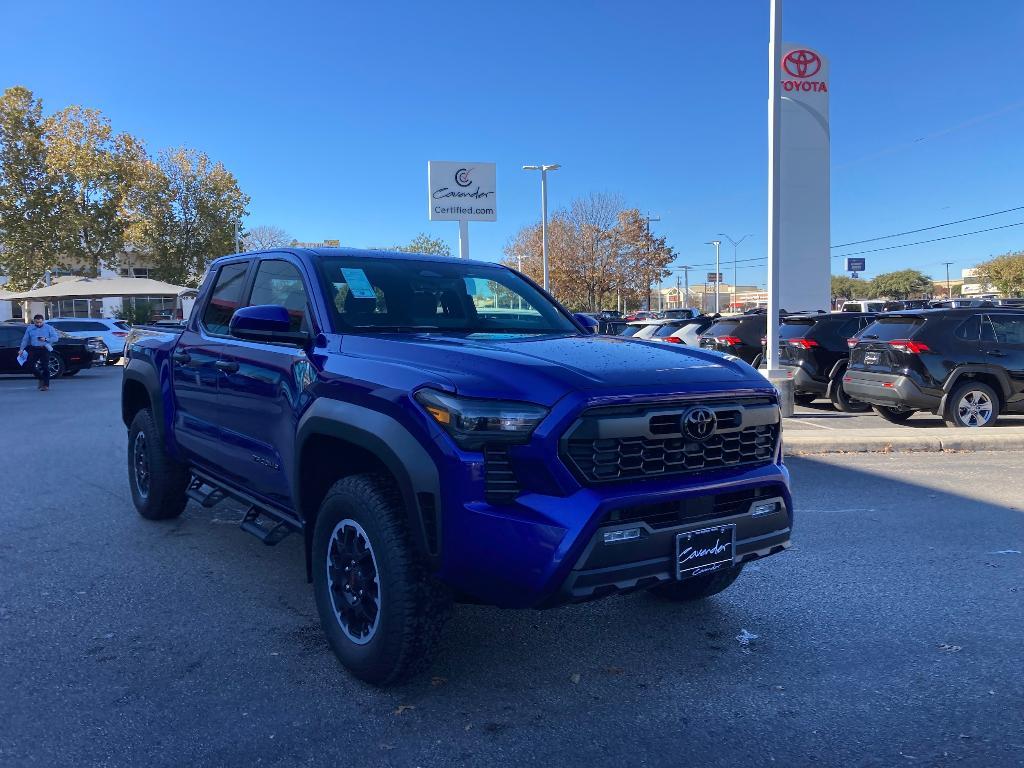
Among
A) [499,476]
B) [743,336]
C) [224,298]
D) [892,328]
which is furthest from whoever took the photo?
[743,336]

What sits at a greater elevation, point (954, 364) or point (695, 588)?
point (954, 364)

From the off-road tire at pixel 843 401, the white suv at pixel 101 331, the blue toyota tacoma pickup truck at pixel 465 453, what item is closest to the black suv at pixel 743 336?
the off-road tire at pixel 843 401

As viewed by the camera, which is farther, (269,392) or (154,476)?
(154,476)

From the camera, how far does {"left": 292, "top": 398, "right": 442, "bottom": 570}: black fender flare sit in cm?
294

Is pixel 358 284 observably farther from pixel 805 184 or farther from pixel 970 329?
pixel 805 184

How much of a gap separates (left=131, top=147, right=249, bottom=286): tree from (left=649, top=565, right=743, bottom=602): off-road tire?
51332 mm

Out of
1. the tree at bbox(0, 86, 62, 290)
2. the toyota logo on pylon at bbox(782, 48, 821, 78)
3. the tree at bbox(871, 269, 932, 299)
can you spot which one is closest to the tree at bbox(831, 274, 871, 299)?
the tree at bbox(871, 269, 932, 299)

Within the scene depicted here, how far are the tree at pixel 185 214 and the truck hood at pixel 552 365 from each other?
51337 mm

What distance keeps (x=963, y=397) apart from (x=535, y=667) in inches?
361

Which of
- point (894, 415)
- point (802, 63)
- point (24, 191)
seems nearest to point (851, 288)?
point (802, 63)

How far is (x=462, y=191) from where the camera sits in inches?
1217

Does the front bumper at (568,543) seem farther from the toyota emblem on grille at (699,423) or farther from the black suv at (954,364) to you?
the black suv at (954,364)

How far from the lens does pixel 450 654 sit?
3736mm

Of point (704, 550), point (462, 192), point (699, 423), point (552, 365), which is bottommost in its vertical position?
point (704, 550)
